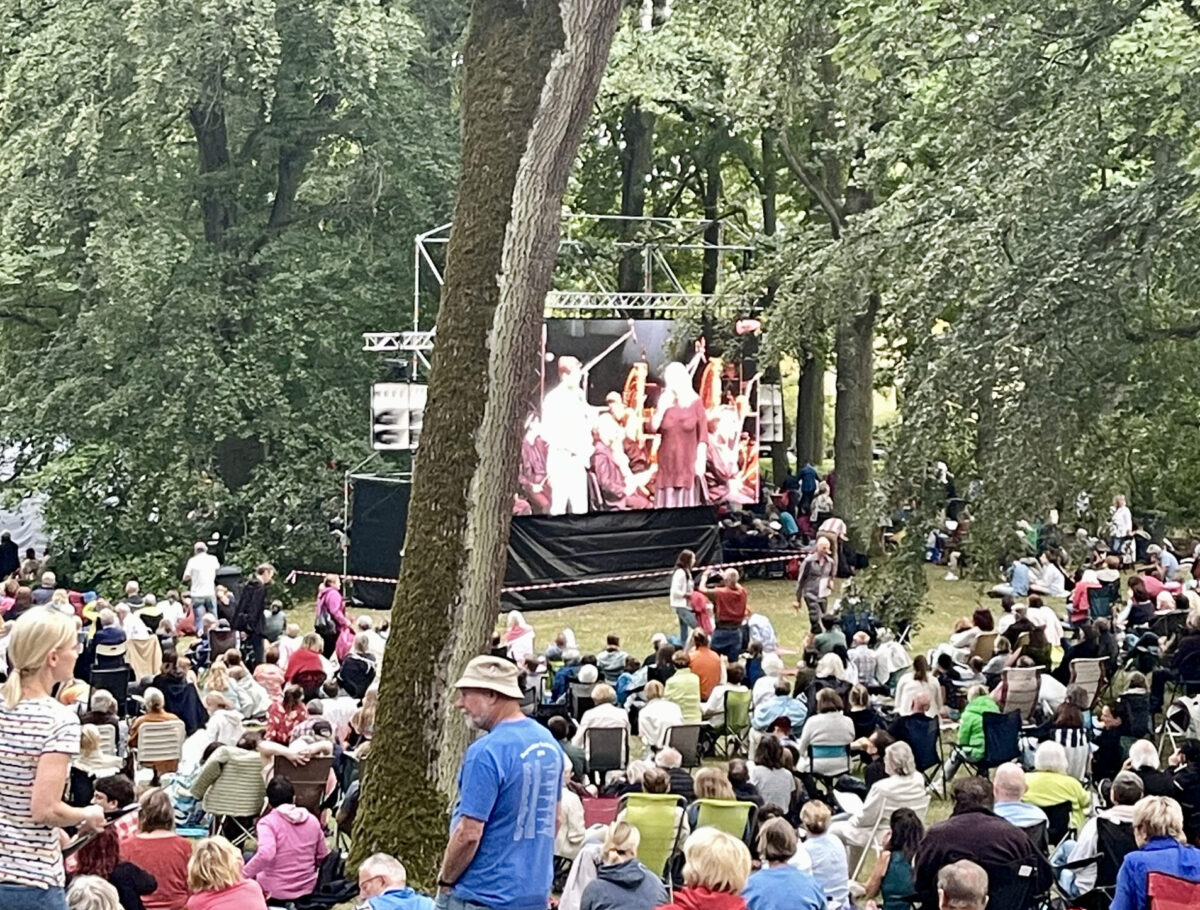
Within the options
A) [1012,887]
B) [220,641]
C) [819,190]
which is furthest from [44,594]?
[819,190]

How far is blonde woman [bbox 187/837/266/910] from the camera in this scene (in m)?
6.21

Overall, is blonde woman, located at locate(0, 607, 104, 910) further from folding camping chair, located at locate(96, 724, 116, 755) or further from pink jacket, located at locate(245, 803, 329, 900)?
folding camping chair, located at locate(96, 724, 116, 755)

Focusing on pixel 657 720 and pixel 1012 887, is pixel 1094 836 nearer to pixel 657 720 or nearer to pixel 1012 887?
pixel 1012 887

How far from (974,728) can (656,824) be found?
3803 mm

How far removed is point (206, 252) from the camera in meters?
24.6

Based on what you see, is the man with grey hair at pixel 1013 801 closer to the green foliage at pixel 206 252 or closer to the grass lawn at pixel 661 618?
the grass lawn at pixel 661 618

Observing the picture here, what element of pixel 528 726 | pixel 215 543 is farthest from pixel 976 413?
pixel 215 543

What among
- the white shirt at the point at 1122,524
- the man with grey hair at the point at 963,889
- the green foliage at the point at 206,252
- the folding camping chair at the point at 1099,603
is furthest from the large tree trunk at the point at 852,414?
the man with grey hair at the point at 963,889

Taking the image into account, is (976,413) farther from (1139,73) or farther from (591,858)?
(591,858)

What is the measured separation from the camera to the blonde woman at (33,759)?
13.7 feet

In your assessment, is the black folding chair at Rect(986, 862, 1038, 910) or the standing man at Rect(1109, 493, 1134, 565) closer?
the black folding chair at Rect(986, 862, 1038, 910)

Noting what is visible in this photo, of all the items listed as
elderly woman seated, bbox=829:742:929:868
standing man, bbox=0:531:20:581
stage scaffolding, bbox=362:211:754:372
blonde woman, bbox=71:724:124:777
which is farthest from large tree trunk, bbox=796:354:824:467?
blonde woman, bbox=71:724:124:777

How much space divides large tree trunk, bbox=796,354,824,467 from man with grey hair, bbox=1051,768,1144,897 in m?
24.0

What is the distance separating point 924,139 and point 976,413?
14.1 ft
